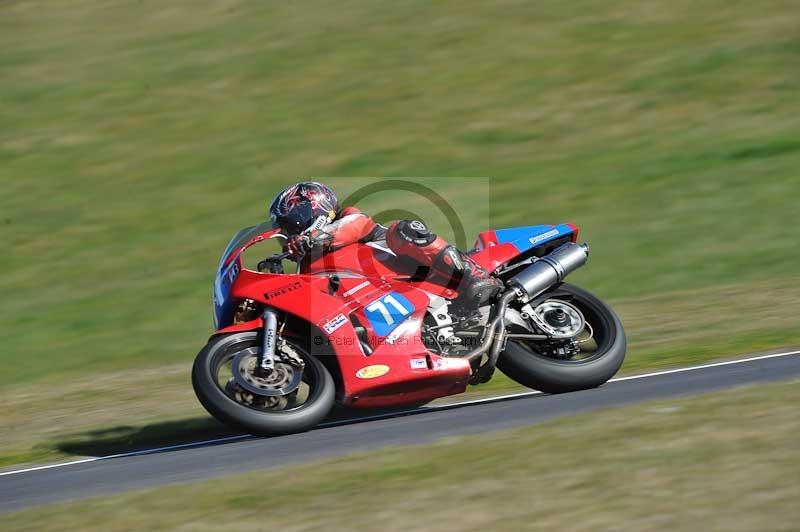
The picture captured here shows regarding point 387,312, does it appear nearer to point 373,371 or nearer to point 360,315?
point 360,315

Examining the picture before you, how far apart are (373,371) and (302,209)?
4.26ft

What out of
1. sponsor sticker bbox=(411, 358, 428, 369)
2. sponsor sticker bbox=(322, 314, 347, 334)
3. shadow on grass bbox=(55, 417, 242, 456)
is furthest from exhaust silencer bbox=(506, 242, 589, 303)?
shadow on grass bbox=(55, 417, 242, 456)

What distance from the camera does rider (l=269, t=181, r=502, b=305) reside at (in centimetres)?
799

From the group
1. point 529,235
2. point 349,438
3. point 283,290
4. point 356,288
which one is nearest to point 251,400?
point 349,438

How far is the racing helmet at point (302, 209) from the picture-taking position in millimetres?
8023

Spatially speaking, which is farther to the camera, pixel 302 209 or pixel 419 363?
pixel 302 209

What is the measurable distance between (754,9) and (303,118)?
904 cm

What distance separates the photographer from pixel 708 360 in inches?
359

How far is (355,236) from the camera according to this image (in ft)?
26.6

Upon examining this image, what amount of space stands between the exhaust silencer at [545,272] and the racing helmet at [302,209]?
1.47 metres

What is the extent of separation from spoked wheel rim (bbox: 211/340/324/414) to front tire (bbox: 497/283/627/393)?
143 centimetres

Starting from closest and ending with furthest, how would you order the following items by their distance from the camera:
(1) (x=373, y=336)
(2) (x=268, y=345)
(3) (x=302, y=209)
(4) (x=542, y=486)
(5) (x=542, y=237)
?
(4) (x=542, y=486) → (2) (x=268, y=345) → (1) (x=373, y=336) → (3) (x=302, y=209) → (5) (x=542, y=237)

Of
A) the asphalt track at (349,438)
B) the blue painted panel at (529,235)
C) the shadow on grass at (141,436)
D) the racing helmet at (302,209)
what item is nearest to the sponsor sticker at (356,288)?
the racing helmet at (302,209)

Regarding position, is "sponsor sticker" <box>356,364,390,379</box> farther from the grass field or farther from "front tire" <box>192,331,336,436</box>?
the grass field
